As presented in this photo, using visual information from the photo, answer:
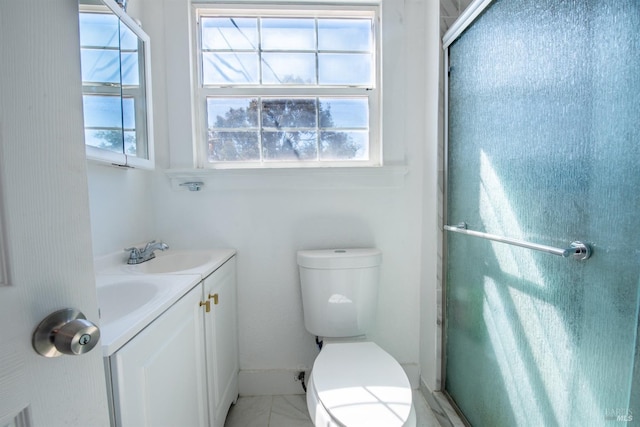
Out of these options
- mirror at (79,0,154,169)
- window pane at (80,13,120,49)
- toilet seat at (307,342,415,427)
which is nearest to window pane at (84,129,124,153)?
mirror at (79,0,154,169)

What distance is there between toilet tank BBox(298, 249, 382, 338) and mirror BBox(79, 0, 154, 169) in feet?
2.91

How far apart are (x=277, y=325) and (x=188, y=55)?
1475 mm

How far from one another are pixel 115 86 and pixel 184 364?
41.8 inches

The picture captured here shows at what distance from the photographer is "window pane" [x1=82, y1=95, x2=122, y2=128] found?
38.7 inches

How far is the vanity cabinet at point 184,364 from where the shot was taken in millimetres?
606

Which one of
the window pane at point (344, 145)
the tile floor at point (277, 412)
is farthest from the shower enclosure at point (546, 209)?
the window pane at point (344, 145)

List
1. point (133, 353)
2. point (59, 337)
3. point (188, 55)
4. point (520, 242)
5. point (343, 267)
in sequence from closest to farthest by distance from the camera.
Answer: point (59, 337) → point (133, 353) → point (520, 242) → point (343, 267) → point (188, 55)

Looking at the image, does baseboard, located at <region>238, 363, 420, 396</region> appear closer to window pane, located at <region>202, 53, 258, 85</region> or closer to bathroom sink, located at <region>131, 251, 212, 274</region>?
bathroom sink, located at <region>131, 251, 212, 274</region>

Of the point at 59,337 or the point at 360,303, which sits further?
the point at 360,303

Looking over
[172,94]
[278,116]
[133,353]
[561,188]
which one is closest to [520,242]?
[561,188]

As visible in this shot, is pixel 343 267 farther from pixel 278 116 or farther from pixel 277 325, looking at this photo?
pixel 278 116

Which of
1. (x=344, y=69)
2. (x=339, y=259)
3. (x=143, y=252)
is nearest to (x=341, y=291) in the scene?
(x=339, y=259)

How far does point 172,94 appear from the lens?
57.2 inches

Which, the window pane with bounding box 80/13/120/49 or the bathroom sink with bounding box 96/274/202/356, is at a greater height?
the window pane with bounding box 80/13/120/49
